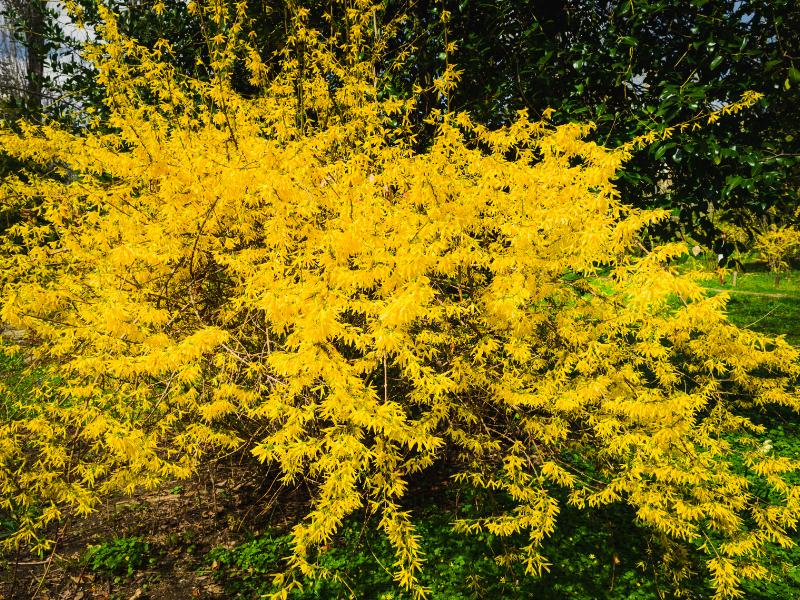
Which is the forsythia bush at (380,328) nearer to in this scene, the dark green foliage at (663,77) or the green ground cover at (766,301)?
the dark green foliage at (663,77)

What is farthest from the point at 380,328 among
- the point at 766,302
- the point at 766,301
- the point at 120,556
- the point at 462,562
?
the point at 766,301

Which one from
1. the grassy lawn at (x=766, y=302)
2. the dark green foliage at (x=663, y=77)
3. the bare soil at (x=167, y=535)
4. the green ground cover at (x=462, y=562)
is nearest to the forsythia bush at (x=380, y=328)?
the green ground cover at (x=462, y=562)

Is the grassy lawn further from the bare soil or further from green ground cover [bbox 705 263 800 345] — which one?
the bare soil

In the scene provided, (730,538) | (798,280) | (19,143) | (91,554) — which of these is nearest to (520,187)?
(730,538)

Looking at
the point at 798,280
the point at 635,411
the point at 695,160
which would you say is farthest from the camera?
the point at 798,280

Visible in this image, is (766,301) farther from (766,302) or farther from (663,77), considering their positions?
(663,77)

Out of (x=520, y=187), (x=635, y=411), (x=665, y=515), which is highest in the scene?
(x=520, y=187)

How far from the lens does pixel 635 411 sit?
2.30m

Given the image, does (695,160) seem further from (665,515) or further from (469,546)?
(469,546)

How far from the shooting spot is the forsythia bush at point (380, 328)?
7.52 feet

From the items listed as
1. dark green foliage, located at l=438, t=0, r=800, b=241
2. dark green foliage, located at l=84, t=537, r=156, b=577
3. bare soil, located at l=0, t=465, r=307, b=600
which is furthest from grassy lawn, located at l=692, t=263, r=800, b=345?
A: dark green foliage, located at l=84, t=537, r=156, b=577

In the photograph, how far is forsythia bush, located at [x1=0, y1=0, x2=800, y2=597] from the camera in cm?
229

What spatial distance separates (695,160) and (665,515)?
3.18 meters

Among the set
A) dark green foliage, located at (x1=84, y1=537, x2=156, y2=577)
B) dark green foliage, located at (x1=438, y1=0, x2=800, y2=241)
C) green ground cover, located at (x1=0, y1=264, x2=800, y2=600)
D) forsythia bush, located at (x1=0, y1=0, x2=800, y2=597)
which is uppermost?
dark green foliage, located at (x1=438, y1=0, x2=800, y2=241)
